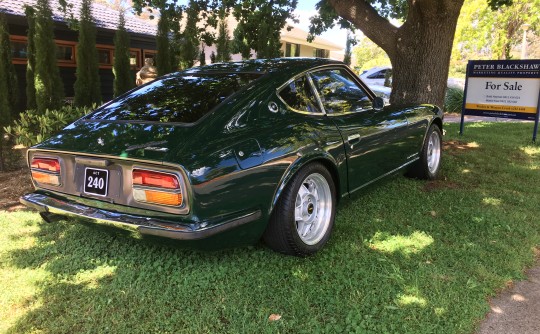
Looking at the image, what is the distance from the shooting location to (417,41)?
6.11 metres

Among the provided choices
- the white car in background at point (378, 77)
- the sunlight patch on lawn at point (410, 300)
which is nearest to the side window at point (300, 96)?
the sunlight patch on lawn at point (410, 300)

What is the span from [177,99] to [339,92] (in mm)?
1480

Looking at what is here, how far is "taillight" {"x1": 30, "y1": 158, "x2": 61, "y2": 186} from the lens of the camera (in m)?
2.98

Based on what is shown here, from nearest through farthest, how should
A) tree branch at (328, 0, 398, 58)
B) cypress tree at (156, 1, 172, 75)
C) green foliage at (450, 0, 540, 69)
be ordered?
1. tree branch at (328, 0, 398, 58)
2. cypress tree at (156, 1, 172, 75)
3. green foliage at (450, 0, 540, 69)

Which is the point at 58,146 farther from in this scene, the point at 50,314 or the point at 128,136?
the point at 50,314

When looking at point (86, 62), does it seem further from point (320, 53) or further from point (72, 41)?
point (320, 53)

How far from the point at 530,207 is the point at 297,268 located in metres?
2.87

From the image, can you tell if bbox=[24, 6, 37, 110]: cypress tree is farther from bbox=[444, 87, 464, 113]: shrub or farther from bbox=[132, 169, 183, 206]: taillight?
bbox=[444, 87, 464, 113]: shrub

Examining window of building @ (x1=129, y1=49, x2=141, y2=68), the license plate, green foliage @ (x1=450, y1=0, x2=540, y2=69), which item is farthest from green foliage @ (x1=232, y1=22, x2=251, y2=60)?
green foliage @ (x1=450, y1=0, x2=540, y2=69)

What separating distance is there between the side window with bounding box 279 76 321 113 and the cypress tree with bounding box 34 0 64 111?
5042mm

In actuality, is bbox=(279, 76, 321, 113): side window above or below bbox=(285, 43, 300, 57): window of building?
below

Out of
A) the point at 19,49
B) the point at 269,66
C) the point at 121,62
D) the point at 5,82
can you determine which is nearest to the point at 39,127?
the point at 5,82

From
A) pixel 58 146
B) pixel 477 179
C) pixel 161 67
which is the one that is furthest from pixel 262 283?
pixel 161 67

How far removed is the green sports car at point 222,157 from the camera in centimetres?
252
